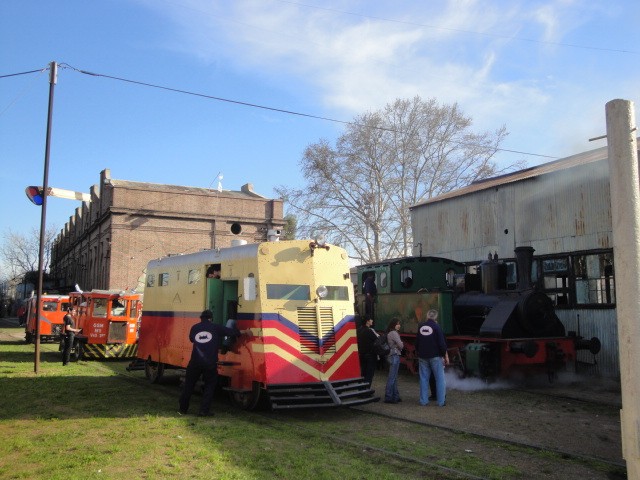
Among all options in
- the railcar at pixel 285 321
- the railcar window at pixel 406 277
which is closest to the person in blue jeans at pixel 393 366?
the railcar at pixel 285 321

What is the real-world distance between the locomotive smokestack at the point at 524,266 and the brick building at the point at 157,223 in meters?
23.0

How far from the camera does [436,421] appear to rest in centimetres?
906

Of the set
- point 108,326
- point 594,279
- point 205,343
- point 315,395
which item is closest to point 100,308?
point 108,326

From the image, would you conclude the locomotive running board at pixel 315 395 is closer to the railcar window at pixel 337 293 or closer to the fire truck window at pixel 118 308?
the railcar window at pixel 337 293

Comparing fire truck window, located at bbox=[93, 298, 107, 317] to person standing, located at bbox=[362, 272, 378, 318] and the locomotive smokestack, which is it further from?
the locomotive smokestack

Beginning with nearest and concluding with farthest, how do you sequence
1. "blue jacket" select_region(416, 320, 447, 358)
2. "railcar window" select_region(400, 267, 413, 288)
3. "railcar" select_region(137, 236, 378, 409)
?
"railcar" select_region(137, 236, 378, 409), "blue jacket" select_region(416, 320, 447, 358), "railcar window" select_region(400, 267, 413, 288)

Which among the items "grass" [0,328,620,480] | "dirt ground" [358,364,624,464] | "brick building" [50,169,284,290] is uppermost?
"brick building" [50,169,284,290]

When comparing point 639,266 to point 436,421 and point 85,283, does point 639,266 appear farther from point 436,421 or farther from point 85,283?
point 85,283

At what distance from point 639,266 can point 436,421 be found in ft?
15.5

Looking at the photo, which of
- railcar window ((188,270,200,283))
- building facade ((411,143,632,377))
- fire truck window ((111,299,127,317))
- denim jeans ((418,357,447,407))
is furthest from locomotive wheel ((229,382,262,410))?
fire truck window ((111,299,127,317))

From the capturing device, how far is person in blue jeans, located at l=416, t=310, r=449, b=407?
10.4m

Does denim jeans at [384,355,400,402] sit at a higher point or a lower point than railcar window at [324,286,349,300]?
lower

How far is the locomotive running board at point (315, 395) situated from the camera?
863 centimetres

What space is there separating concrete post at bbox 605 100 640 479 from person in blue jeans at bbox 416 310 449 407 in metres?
5.02
